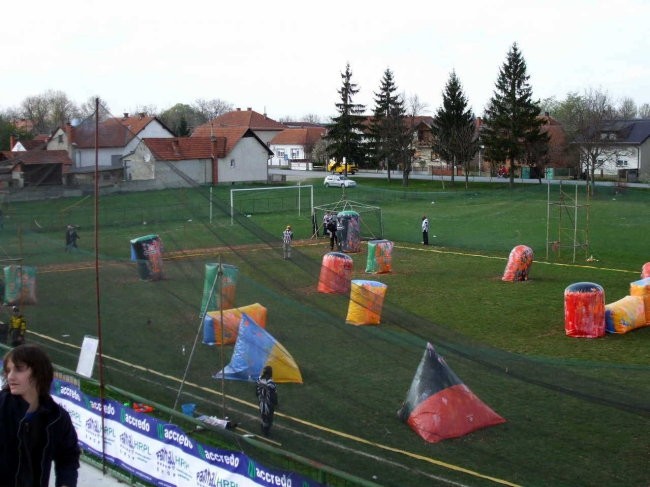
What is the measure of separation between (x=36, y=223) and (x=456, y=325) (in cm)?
1404

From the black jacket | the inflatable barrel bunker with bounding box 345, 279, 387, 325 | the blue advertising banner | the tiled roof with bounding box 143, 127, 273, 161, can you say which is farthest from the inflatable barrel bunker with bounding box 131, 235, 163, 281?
the black jacket

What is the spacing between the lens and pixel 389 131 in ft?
233

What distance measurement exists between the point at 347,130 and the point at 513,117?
1507 centimetres

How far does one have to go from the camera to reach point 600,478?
33.5 ft

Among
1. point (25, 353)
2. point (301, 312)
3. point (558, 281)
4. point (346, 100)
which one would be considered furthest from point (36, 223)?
point (346, 100)

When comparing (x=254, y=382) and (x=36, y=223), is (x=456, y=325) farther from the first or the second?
(x=36, y=223)

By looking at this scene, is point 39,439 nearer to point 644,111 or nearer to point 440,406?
point 440,406

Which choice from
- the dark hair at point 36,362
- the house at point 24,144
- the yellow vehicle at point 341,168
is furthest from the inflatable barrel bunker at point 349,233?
the yellow vehicle at point 341,168

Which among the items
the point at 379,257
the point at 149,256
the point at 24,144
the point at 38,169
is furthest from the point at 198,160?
the point at 149,256

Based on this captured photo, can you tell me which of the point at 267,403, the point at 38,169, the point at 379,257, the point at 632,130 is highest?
the point at 632,130

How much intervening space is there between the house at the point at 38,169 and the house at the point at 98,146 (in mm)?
278

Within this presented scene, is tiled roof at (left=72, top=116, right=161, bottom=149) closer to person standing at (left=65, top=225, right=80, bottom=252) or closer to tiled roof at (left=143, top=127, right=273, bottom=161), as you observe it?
person standing at (left=65, top=225, right=80, bottom=252)

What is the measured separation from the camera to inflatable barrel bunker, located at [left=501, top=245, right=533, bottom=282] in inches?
983

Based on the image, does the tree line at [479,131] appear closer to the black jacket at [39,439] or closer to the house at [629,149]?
the house at [629,149]
